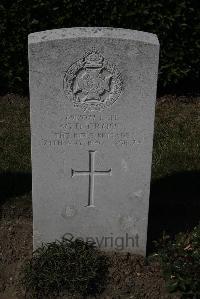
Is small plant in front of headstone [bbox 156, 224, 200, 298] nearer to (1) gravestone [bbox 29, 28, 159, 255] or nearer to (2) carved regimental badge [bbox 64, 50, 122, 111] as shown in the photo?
(1) gravestone [bbox 29, 28, 159, 255]

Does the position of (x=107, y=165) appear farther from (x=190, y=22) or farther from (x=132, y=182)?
(x=190, y=22)

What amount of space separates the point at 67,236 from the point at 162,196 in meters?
1.44

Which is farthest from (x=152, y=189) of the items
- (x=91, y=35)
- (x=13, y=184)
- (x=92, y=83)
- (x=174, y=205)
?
(x=91, y=35)

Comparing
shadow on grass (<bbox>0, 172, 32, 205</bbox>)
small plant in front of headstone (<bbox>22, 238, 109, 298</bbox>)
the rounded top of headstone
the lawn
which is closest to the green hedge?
the lawn

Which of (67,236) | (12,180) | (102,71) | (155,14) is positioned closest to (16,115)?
(12,180)

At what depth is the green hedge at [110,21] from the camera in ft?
25.8

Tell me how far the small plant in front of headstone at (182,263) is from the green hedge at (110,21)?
10.9 ft

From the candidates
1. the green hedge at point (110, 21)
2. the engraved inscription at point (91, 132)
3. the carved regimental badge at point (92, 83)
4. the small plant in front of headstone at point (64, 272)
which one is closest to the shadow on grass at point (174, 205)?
the small plant in front of headstone at point (64, 272)

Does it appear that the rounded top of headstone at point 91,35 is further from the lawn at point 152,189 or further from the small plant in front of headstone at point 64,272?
the lawn at point 152,189

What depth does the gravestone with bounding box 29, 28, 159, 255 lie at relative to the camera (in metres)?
4.63

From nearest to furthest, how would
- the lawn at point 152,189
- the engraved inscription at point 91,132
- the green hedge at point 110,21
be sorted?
the engraved inscription at point 91,132
the lawn at point 152,189
the green hedge at point 110,21

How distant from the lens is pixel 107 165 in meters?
5.11

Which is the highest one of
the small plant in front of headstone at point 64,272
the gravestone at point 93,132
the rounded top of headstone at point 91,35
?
the rounded top of headstone at point 91,35

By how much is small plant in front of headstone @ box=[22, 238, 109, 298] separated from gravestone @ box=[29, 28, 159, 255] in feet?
0.67
